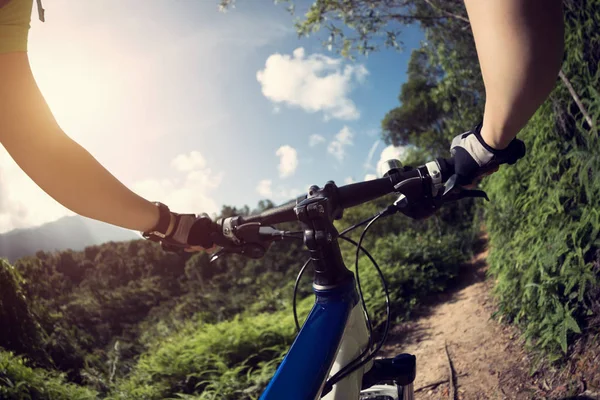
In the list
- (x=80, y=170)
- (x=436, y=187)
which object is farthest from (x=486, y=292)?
(x=80, y=170)

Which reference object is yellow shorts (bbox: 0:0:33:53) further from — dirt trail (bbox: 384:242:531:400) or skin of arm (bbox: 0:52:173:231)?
dirt trail (bbox: 384:242:531:400)

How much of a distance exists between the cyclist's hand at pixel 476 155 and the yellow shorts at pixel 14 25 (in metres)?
1.30

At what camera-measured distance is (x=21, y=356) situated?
3.60 metres

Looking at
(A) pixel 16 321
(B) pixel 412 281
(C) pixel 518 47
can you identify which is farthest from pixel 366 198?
(B) pixel 412 281

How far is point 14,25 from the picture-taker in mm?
1104

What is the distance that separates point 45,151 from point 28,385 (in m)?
2.93

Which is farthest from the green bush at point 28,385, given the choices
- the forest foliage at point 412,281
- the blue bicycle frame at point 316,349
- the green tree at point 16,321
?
the blue bicycle frame at point 316,349

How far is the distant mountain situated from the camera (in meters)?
5.09

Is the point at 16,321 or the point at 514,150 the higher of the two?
the point at 16,321

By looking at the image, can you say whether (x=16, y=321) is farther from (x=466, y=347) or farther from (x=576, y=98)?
(x=576, y=98)

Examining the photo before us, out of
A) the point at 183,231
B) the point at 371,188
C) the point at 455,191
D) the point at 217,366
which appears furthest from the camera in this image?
the point at 217,366

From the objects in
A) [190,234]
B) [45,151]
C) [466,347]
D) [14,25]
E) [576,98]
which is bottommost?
[466,347]

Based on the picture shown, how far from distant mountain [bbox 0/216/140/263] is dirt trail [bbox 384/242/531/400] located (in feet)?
13.1

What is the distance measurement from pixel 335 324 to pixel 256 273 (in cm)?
1297
